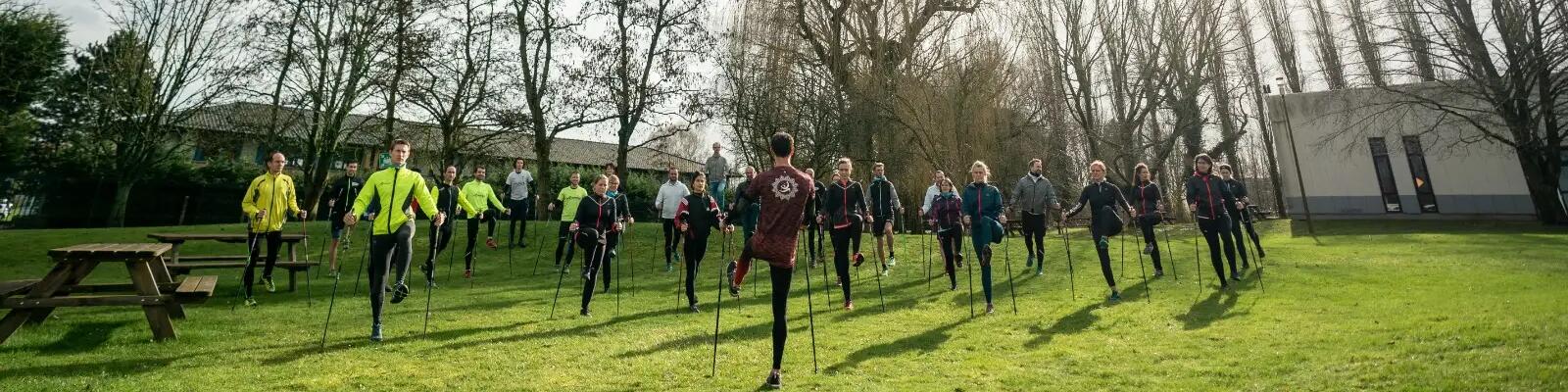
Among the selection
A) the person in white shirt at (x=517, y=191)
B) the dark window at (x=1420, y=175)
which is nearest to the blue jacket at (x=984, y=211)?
the person in white shirt at (x=517, y=191)

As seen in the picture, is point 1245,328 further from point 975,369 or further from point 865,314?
point 865,314

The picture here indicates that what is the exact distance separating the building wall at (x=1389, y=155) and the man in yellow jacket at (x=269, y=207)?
97.9 ft

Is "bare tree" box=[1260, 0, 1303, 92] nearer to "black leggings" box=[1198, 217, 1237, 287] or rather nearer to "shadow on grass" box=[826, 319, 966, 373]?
"black leggings" box=[1198, 217, 1237, 287]

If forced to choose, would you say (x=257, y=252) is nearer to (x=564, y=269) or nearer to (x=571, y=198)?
(x=564, y=269)

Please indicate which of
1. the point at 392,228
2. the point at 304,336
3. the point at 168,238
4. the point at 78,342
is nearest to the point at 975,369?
the point at 392,228

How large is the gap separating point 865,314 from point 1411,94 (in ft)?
82.8

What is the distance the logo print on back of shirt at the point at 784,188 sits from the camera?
555 centimetres

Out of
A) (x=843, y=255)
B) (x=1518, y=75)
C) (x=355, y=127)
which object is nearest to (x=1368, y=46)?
(x=1518, y=75)

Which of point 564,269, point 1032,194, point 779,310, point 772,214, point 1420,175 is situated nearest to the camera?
point 779,310

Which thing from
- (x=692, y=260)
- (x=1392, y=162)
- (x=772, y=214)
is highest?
(x=1392, y=162)

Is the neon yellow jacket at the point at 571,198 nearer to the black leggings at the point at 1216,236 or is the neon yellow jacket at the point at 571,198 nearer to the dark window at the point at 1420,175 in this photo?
the black leggings at the point at 1216,236

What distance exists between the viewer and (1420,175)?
28.8m

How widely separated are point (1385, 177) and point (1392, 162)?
2.20 feet

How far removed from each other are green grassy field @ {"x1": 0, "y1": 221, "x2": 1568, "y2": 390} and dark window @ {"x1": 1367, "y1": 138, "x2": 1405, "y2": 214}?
21309 millimetres
